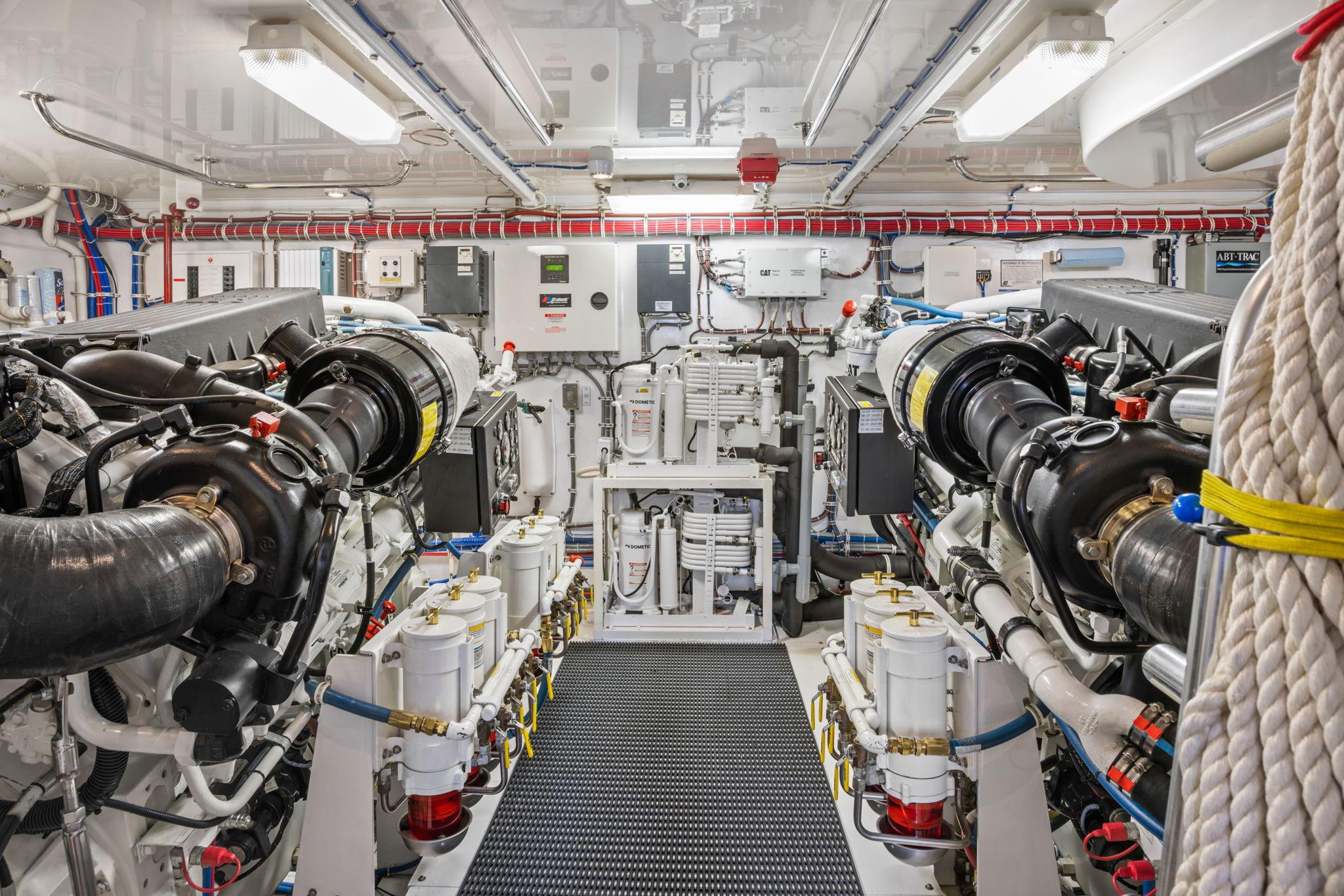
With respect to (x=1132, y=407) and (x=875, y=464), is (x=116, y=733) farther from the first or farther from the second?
(x=875, y=464)

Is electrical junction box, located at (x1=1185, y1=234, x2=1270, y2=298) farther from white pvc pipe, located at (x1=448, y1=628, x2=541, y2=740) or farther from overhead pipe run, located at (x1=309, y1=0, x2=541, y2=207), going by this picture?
white pvc pipe, located at (x1=448, y1=628, x2=541, y2=740)

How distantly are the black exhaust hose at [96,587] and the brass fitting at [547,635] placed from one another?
87.6 inches

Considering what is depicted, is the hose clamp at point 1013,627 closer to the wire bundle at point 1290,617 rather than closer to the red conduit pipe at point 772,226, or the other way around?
the wire bundle at point 1290,617

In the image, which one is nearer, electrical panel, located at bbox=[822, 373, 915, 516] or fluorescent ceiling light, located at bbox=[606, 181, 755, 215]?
electrical panel, located at bbox=[822, 373, 915, 516]

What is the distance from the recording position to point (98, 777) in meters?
1.51

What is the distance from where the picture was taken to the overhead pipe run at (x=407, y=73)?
2.03 metres

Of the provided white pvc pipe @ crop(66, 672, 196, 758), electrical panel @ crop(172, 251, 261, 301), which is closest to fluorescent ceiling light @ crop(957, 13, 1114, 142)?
white pvc pipe @ crop(66, 672, 196, 758)

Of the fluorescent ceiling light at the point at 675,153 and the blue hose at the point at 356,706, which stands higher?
the fluorescent ceiling light at the point at 675,153

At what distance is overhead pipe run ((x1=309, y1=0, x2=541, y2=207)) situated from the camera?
2.03 m

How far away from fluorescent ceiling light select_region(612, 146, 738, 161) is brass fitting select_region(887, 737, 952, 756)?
367cm

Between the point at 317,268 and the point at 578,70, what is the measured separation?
343 centimetres

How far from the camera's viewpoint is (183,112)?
3.23m

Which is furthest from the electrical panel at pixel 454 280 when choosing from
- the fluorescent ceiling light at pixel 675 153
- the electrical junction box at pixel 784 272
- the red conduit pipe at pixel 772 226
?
the electrical junction box at pixel 784 272

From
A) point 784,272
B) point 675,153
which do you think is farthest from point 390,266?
point 784,272
